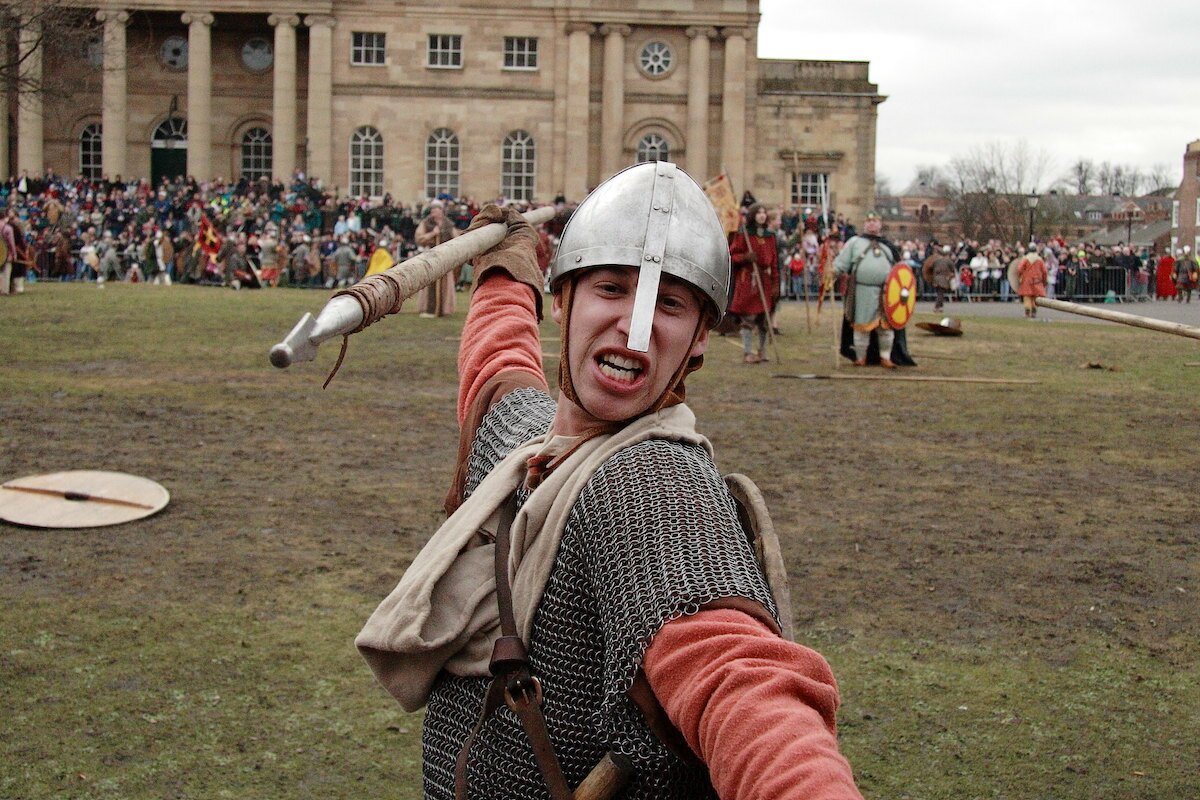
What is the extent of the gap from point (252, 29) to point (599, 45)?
442 inches

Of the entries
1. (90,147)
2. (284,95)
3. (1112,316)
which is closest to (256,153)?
(284,95)

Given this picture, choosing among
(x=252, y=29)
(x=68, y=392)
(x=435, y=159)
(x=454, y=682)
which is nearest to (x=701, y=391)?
(x=68, y=392)

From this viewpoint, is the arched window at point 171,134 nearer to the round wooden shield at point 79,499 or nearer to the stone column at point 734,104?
the stone column at point 734,104

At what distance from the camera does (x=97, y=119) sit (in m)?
48.2

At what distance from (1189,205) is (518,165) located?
53.5 m

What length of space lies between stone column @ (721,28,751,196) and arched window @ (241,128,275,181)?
47.4 feet

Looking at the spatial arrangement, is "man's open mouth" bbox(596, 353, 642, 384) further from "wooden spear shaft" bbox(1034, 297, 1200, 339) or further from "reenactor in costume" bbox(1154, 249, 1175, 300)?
"reenactor in costume" bbox(1154, 249, 1175, 300)

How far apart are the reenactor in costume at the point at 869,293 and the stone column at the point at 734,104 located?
3219 centimetres

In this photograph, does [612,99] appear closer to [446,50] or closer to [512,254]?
[446,50]

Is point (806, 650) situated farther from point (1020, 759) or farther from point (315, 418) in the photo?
point (315, 418)

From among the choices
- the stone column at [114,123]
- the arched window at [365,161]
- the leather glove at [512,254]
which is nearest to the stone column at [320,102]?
the arched window at [365,161]

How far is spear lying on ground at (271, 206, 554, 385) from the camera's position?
2006mm

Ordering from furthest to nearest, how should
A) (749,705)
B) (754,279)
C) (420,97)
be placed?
1. (420,97)
2. (754,279)
3. (749,705)

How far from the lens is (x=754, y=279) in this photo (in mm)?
15734
